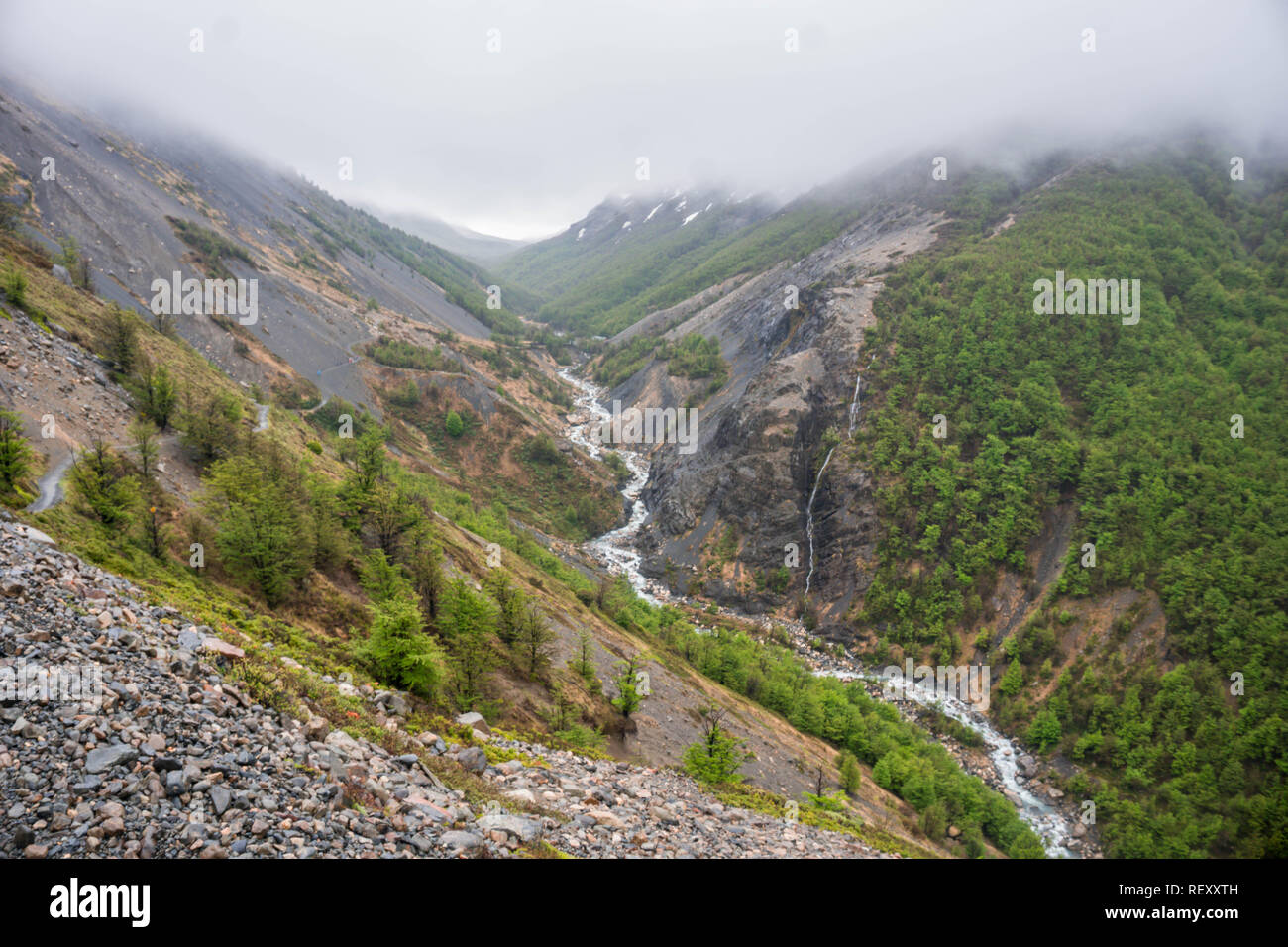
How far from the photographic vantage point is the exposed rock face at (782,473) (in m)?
59.5

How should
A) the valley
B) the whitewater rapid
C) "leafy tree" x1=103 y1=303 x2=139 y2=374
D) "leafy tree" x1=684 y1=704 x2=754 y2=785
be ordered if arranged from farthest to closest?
the whitewater rapid, "leafy tree" x1=103 y1=303 x2=139 y2=374, "leafy tree" x1=684 y1=704 x2=754 y2=785, the valley

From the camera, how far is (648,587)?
60.6m

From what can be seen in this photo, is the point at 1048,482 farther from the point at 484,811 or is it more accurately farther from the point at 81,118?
the point at 81,118

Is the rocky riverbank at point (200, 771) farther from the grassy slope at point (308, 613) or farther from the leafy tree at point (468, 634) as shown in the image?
the leafy tree at point (468, 634)

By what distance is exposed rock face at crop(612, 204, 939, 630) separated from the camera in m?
59.5

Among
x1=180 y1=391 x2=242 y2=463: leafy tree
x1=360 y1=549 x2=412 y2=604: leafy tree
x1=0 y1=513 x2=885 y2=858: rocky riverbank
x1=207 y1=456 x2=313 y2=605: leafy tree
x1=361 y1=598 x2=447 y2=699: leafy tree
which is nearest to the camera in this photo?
x1=0 y1=513 x2=885 y2=858: rocky riverbank

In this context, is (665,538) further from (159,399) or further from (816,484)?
(159,399)

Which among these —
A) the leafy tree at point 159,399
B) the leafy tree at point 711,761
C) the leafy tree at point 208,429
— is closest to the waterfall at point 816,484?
the leafy tree at point 711,761

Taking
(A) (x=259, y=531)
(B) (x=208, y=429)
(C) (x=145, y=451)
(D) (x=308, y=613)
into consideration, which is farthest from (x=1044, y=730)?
(C) (x=145, y=451)

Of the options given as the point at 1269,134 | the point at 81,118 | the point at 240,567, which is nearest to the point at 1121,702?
the point at 240,567

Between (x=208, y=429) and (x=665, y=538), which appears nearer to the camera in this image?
(x=208, y=429)

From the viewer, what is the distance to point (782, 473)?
6456cm

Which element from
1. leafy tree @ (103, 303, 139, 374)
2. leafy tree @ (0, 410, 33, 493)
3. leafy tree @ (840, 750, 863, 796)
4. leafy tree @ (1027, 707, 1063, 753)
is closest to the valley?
leafy tree @ (0, 410, 33, 493)

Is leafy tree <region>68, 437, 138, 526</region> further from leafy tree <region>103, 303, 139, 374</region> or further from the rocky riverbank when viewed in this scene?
leafy tree <region>103, 303, 139, 374</region>
